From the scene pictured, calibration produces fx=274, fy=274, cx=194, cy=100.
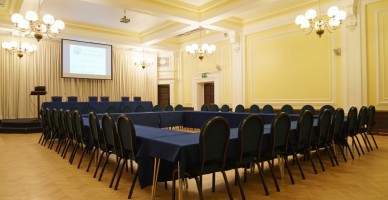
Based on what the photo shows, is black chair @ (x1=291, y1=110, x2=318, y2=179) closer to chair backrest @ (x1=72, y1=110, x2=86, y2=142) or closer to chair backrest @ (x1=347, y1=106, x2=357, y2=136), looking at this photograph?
chair backrest @ (x1=347, y1=106, x2=357, y2=136)

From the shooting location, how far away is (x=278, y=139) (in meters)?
3.17

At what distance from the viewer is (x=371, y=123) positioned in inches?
213

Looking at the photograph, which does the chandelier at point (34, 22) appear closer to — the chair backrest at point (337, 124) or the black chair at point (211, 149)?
the black chair at point (211, 149)

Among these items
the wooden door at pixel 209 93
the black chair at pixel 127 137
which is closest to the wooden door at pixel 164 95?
the wooden door at pixel 209 93

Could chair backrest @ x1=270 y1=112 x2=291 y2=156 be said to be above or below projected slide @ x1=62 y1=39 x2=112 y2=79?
below

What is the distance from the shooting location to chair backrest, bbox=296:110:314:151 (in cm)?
346

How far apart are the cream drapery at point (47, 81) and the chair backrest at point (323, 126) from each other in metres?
10.8

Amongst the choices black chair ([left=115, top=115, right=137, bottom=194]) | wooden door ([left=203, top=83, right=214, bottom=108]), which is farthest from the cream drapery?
black chair ([left=115, top=115, right=137, bottom=194])

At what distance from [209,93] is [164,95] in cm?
307

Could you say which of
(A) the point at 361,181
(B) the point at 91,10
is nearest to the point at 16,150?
(B) the point at 91,10

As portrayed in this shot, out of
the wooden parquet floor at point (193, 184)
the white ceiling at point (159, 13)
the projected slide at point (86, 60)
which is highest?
the white ceiling at point (159, 13)

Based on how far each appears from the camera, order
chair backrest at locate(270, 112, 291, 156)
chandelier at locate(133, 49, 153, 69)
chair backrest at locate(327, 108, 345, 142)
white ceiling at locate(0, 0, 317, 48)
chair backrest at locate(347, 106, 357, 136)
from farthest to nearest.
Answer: chandelier at locate(133, 49, 153, 69), white ceiling at locate(0, 0, 317, 48), chair backrest at locate(347, 106, 357, 136), chair backrest at locate(327, 108, 345, 142), chair backrest at locate(270, 112, 291, 156)

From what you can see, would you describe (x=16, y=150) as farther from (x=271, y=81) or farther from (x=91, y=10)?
(x=271, y=81)

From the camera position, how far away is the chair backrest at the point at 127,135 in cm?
281
